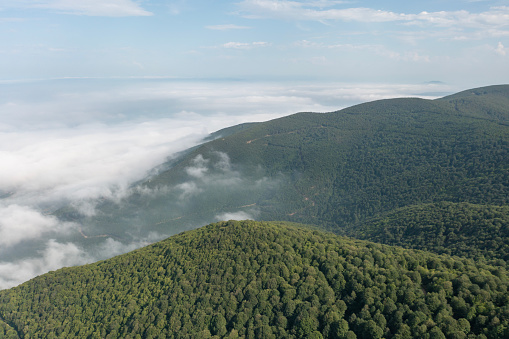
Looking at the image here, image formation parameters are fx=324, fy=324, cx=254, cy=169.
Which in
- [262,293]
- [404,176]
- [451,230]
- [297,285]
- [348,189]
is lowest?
[348,189]

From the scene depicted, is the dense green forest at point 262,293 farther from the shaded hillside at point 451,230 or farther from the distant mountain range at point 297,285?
the shaded hillside at point 451,230

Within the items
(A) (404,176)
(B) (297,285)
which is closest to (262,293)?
(B) (297,285)

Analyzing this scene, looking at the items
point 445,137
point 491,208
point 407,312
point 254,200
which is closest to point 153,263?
point 407,312

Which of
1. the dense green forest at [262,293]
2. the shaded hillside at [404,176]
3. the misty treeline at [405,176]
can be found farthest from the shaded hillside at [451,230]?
the misty treeline at [405,176]

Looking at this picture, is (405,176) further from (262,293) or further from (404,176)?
(262,293)

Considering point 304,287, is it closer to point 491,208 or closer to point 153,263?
point 153,263
